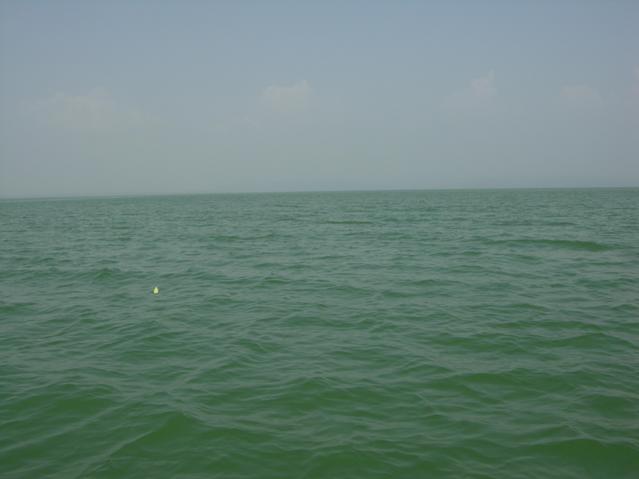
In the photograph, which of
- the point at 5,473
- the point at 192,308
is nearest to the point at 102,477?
the point at 5,473

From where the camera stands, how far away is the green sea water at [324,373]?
532 centimetres

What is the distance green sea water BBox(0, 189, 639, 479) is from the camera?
5.32 m

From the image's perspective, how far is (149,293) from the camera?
13.8m

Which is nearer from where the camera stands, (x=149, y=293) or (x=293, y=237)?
(x=149, y=293)

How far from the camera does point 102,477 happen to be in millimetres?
4973

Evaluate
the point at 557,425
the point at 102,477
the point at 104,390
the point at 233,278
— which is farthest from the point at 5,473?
the point at 233,278

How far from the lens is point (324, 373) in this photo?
755cm

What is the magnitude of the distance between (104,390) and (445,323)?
705 centimetres

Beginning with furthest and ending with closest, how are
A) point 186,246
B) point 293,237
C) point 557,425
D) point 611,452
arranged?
point 293,237 < point 186,246 < point 557,425 < point 611,452

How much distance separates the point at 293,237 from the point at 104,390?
68.4 feet

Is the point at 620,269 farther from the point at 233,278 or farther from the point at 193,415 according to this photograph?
the point at 193,415

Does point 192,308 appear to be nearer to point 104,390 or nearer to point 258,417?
point 104,390

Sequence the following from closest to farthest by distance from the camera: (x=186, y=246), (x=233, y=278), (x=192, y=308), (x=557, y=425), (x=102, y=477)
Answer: (x=102, y=477)
(x=557, y=425)
(x=192, y=308)
(x=233, y=278)
(x=186, y=246)

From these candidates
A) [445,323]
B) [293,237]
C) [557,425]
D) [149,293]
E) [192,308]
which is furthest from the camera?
[293,237]
